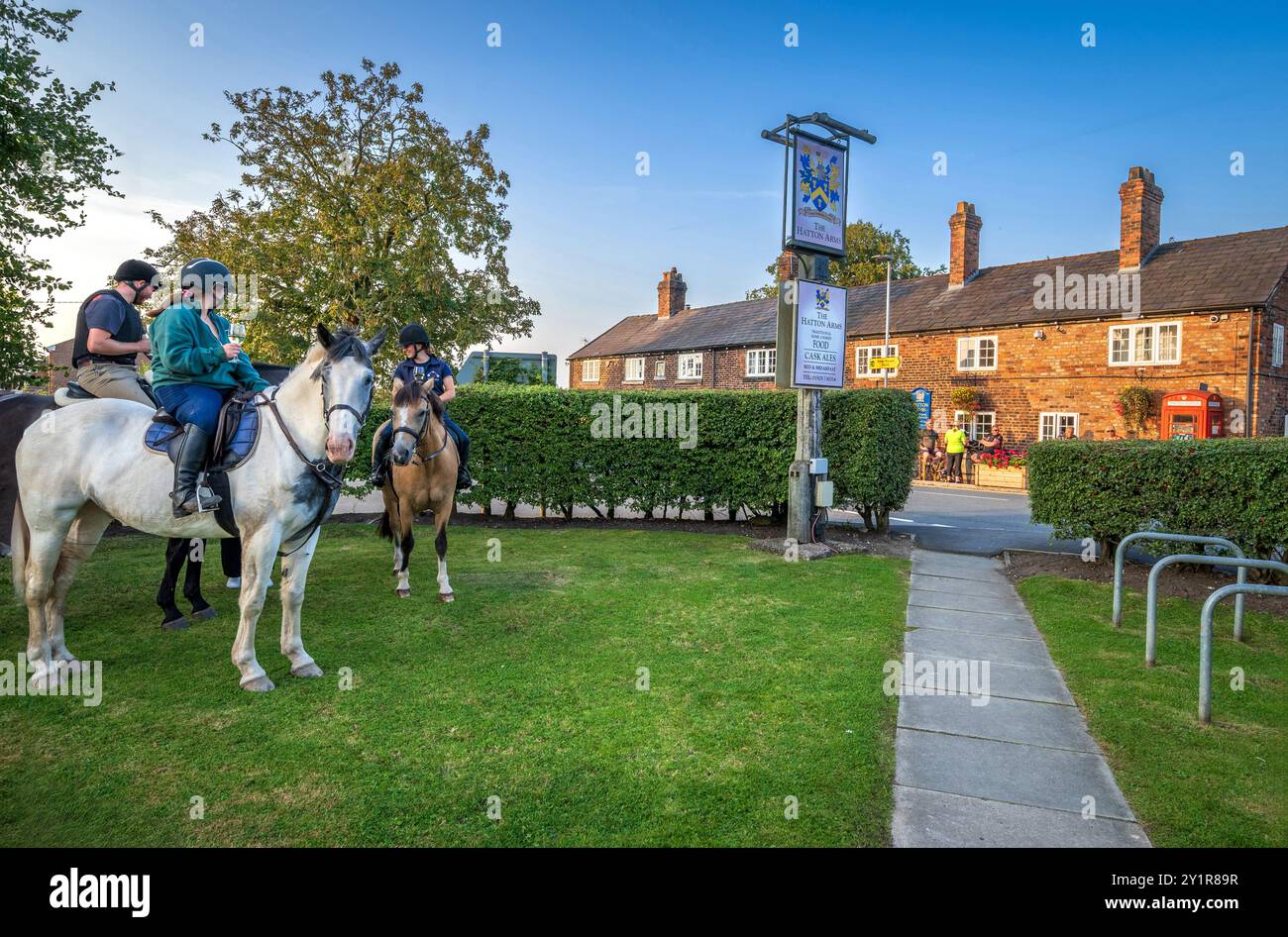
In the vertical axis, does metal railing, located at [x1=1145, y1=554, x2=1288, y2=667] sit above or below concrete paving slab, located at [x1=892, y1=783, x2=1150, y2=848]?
above

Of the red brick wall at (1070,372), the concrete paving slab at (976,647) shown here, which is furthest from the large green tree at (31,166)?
the red brick wall at (1070,372)

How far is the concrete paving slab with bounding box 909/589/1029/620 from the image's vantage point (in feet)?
26.9

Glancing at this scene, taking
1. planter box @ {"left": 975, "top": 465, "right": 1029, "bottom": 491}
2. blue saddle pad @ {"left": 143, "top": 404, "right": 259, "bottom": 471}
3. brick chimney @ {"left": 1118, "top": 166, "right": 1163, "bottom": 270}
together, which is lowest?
planter box @ {"left": 975, "top": 465, "right": 1029, "bottom": 491}

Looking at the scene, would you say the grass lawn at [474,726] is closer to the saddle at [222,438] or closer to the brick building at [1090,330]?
the saddle at [222,438]

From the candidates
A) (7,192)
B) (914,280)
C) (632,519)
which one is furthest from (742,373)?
(7,192)

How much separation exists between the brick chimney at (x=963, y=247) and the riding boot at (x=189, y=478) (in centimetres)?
3769

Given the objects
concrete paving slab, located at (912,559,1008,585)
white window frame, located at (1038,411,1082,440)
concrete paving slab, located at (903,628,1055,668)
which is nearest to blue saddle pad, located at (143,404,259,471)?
concrete paving slab, located at (903,628,1055,668)

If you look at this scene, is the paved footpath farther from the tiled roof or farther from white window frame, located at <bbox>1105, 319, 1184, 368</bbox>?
white window frame, located at <bbox>1105, 319, 1184, 368</bbox>

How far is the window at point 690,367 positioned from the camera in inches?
1720

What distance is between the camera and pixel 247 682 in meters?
5.15

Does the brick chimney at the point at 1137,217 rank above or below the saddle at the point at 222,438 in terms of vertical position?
above

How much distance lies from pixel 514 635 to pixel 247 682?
2221 millimetres

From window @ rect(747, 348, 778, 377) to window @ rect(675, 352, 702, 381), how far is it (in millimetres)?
3796
